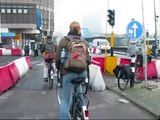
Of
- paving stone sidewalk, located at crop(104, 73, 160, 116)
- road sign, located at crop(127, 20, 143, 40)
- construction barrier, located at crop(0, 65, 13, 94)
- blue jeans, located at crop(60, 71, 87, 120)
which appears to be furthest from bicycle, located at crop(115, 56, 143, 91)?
blue jeans, located at crop(60, 71, 87, 120)

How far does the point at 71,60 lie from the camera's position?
6121 mm

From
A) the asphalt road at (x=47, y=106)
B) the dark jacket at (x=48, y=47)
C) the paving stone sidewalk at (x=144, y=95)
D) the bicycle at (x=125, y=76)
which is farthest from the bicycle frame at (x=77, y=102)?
the dark jacket at (x=48, y=47)

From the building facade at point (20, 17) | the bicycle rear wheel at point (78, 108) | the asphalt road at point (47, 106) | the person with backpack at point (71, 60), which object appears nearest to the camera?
the person with backpack at point (71, 60)

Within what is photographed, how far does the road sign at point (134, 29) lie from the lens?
13.2 meters

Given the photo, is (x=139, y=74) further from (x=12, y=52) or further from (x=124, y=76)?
(x=12, y=52)

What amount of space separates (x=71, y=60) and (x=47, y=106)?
11.2 feet

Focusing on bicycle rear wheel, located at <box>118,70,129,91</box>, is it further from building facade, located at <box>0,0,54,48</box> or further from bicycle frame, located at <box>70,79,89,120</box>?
building facade, located at <box>0,0,54,48</box>

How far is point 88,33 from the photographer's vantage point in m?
76.4

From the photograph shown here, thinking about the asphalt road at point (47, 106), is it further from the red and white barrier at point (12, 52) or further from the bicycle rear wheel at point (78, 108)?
the red and white barrier at point (12, 52)

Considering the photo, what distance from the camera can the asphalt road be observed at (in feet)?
26.8

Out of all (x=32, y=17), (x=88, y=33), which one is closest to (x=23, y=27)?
(x=32, y=17)

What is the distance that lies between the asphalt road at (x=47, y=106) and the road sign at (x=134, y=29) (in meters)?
2.48

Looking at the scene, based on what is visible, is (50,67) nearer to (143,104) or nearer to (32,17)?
(143,104)

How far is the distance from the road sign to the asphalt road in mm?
2475
